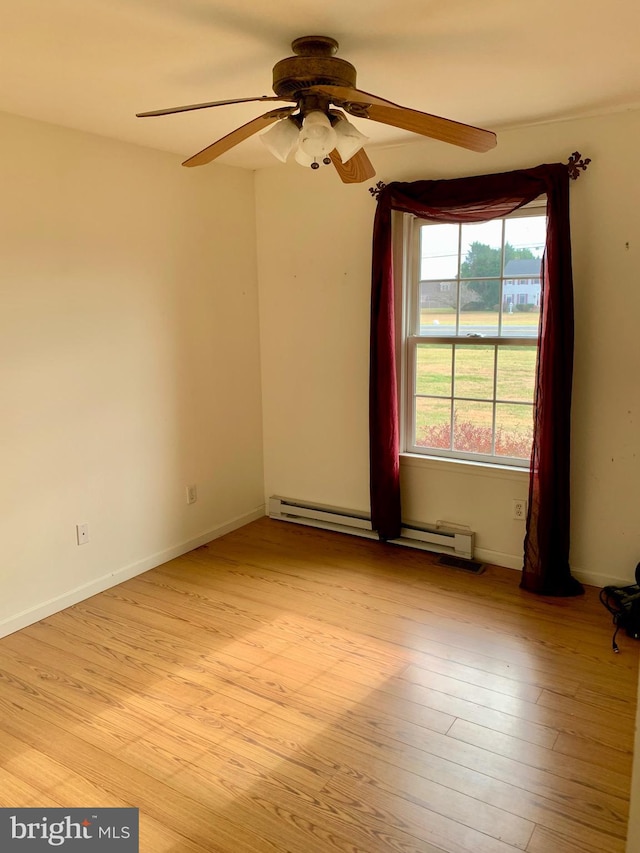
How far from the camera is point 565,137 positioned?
306 centimetres

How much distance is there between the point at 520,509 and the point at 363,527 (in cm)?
102

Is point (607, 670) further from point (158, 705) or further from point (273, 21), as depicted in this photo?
point (273, 21)

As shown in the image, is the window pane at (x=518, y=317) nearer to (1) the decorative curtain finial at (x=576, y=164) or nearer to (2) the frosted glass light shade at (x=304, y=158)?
(1) the decorative curtain finial at (x=576, y=164)

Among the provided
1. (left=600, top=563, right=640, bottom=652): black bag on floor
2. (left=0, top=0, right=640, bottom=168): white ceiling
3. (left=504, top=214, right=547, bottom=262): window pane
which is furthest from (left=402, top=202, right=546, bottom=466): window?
(left=600, top=563, right=640, bottom=652): black bag on floor

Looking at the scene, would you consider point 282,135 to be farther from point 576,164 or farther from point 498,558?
point 498,558

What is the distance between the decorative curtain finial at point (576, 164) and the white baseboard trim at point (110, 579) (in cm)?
290

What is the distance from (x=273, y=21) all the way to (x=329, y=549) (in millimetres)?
2859

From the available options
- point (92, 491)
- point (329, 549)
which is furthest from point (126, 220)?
point (329, 549)

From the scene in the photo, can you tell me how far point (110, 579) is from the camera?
3.41 metres

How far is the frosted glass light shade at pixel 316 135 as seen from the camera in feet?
6.63

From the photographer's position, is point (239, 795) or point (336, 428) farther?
point (336, 428)

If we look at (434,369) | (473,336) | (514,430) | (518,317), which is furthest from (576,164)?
(514,430)

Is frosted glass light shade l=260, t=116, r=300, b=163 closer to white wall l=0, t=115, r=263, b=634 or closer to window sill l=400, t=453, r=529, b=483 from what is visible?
white wall l=0, t=115, r=263, b=634

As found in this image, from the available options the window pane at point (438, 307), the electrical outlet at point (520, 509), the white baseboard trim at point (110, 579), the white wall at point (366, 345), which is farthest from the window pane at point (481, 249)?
the white baseboard trim at point (110, 579)
